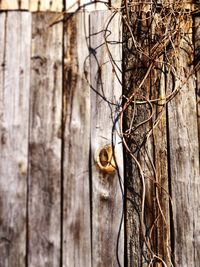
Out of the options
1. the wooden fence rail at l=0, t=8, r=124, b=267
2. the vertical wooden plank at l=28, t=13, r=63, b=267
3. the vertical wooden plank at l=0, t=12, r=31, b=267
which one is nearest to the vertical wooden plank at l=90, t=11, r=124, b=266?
the wooden fence rail at l=0, t=8, r=124, b=267

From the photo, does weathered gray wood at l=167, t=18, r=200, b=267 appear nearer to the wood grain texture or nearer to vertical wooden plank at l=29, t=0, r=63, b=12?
the wood grain texture

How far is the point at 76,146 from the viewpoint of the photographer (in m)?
1.75

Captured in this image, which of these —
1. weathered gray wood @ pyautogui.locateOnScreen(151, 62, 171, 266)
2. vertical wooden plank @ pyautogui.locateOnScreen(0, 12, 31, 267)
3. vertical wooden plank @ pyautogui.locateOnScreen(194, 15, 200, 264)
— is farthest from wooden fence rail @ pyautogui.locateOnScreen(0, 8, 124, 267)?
vertical wooden plank @ pyautogui.locateOnScreen(194, 15, 200, 264)

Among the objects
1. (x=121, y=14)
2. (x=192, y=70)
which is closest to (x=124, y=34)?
(x=121, y=14)

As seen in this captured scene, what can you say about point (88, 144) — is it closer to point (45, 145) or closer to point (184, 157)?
point (45, 145)

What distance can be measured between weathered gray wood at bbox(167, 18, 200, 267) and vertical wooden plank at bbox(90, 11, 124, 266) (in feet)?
0.77

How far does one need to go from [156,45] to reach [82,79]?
1.18 ft

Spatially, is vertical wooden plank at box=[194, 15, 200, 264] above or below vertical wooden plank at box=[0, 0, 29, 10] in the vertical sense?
below

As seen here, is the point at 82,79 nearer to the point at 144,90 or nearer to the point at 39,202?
the point at 144,90

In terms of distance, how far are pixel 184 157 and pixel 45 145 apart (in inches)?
23.7

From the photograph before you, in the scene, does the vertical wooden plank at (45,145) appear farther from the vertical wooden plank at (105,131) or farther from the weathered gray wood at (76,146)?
the vertical wooden plank at (105,131)

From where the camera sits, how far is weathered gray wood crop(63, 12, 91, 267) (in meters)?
1.70

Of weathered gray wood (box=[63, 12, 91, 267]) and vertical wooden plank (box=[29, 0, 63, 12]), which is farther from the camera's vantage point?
vertical wooden plank (box=[29, 0, 63, 12])

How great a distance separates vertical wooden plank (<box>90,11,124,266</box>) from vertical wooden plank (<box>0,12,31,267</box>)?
0.96 feet
